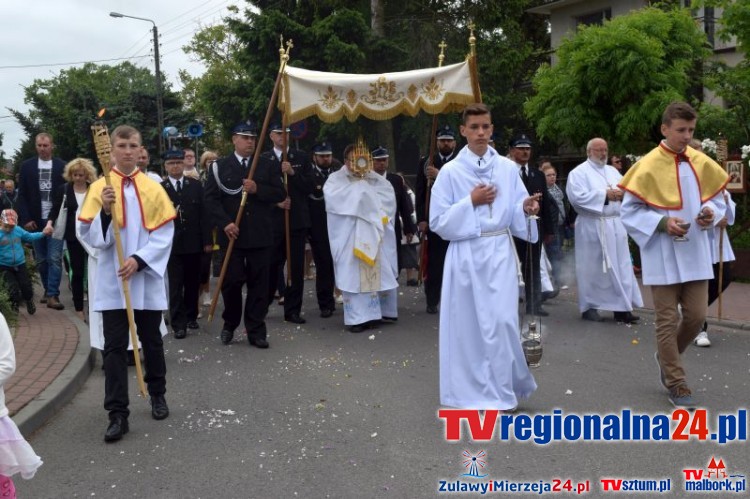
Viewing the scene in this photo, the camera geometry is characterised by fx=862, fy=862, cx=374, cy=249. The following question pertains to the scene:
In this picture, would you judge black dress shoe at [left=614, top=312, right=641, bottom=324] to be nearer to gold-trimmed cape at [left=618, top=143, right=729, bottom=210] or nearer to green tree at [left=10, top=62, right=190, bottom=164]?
gold-trimmed cape at [left=618, top=143, right=729, bottom=210]

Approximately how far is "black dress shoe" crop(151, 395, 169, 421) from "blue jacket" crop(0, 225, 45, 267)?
5087mm

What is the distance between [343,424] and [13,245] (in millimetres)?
6457

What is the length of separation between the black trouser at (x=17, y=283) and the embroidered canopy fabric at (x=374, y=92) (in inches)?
151

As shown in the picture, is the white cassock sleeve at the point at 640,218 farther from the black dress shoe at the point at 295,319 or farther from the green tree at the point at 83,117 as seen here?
the green tree at the point at 83,117

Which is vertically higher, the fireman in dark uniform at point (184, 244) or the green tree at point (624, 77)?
the green tree at point (624, 77)

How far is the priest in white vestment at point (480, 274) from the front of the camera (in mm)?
5855

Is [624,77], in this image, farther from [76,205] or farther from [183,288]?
[76,205]

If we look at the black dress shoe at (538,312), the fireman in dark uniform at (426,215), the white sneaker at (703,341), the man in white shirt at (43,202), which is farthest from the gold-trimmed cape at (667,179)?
the man in white shirt at (43,202)

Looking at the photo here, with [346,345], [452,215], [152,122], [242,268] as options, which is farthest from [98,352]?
[152,122]

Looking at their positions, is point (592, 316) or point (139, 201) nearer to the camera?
point (139, 201)

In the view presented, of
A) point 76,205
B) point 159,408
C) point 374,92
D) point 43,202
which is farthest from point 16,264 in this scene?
point 159,408

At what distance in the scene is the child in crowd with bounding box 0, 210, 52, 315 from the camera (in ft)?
34.6

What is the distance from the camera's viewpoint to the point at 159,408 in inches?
246

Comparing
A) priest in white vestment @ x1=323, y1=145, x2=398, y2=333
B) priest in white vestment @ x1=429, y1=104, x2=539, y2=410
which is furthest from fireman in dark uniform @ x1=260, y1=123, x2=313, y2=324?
priest in white vestment @ x1=429, y1=104, x2=539, y2=410
